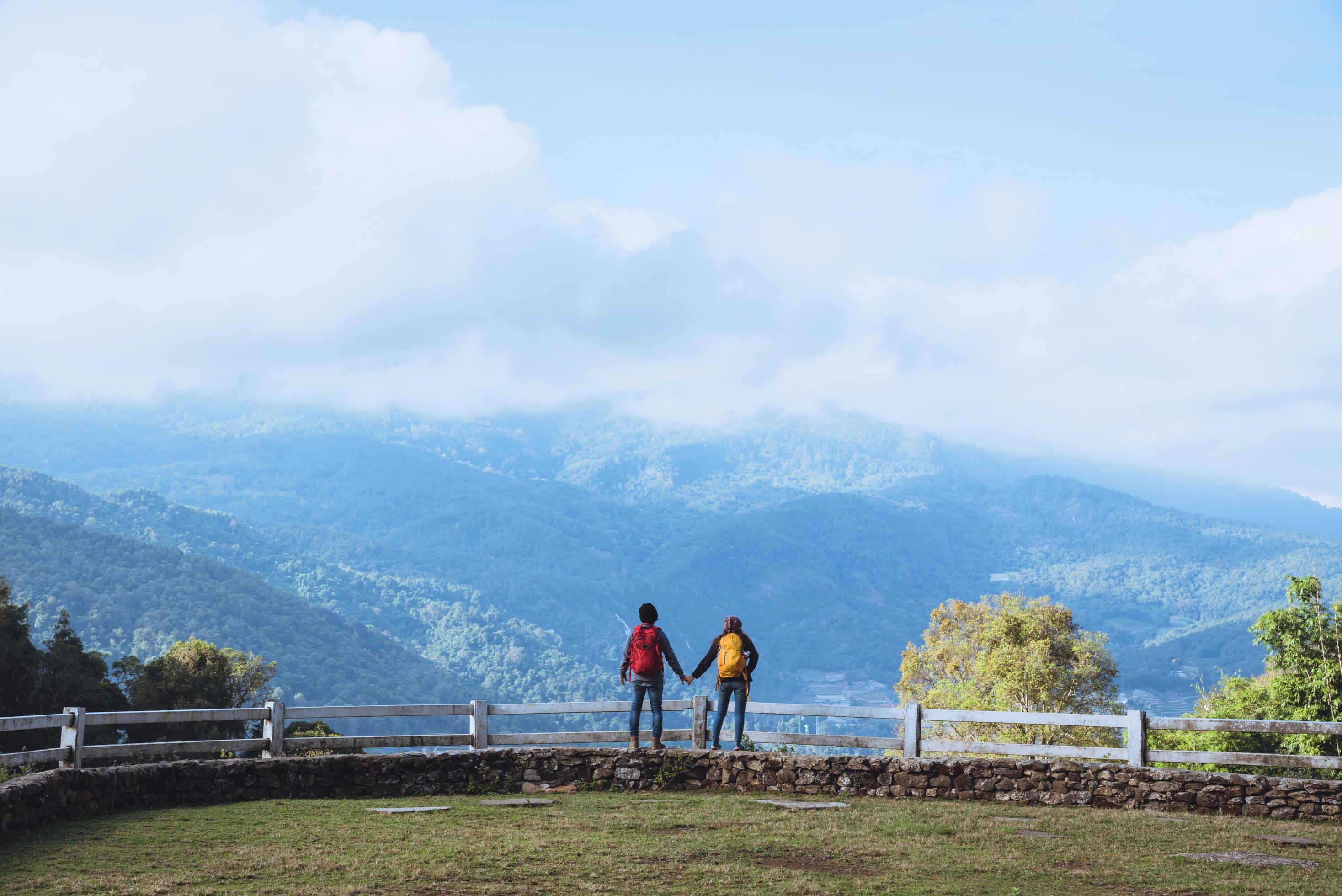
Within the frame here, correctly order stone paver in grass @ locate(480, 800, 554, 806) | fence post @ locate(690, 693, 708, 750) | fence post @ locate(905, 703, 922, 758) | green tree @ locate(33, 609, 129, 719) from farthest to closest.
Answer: green tree @ locate(33, 609, 129, 719), fence post @ locate(690, 693, 708, 750), fence post @ locate(905, 703, 922, 758), stone paver in grass @ locate(480, 800, 554, 806)

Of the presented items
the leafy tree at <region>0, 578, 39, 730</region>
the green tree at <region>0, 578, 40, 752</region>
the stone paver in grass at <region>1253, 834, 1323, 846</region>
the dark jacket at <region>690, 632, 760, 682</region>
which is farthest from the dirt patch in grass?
the leafy tree at <region>0, 578, 39, 730</region>

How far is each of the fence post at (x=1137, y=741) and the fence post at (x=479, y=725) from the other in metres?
7.57

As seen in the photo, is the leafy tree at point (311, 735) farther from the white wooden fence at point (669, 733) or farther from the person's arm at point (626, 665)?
the person's arm at point (626, 665)

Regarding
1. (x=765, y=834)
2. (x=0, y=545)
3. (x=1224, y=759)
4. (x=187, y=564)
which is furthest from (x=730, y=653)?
(x=187, y=564)

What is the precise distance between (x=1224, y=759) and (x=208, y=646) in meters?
50.7

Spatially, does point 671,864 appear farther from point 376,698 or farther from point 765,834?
point 376,698

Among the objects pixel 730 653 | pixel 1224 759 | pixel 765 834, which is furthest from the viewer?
pixel 730 653

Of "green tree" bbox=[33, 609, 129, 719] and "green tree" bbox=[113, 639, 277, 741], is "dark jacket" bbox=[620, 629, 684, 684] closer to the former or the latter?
"green tree" bbox=[33, 609, 129, 719]

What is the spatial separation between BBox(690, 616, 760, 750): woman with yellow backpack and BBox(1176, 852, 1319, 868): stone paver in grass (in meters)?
6.18

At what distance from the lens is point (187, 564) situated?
18000 centimetres

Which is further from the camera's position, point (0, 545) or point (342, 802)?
point (0, 545)

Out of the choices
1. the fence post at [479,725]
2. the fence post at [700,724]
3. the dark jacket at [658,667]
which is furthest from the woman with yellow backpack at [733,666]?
the fence post at [479,725]

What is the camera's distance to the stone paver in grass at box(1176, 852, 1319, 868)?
30.0 ft

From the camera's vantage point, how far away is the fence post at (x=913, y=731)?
14.7 meters
